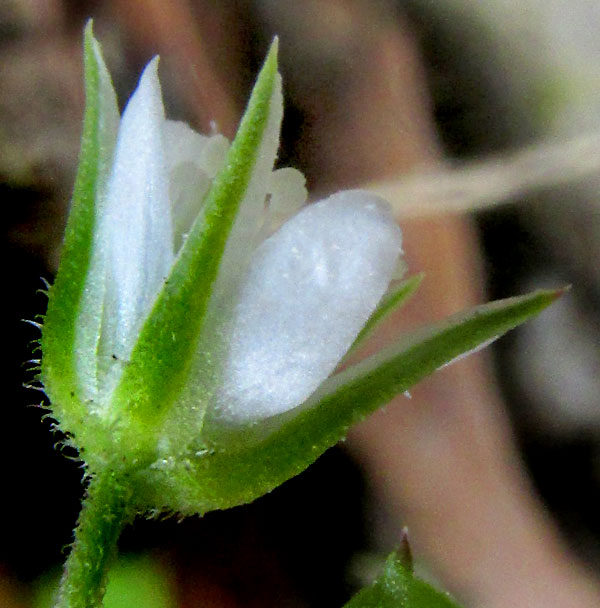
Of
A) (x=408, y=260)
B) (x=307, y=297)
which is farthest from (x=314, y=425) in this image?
(x=408, y=260)

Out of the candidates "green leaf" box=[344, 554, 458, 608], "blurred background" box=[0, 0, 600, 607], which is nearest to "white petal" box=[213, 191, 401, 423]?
"green leaf" box=[344, 554, 458, 608]

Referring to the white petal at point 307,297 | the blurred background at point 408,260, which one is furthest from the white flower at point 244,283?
the blurred background at point 408,260

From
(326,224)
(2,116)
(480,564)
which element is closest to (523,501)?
(480,564)

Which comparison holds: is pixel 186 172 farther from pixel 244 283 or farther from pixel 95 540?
pixel 95 540

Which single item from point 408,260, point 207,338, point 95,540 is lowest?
point 408,260

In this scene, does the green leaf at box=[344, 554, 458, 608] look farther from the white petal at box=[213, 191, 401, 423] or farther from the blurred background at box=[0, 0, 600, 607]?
the blurred background at box=[0, 0, 600, 607]

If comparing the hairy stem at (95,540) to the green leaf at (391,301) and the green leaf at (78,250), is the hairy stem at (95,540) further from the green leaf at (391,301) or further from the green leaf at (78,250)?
the green leaf at (391,301)

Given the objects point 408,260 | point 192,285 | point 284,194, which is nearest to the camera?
point 192,285
